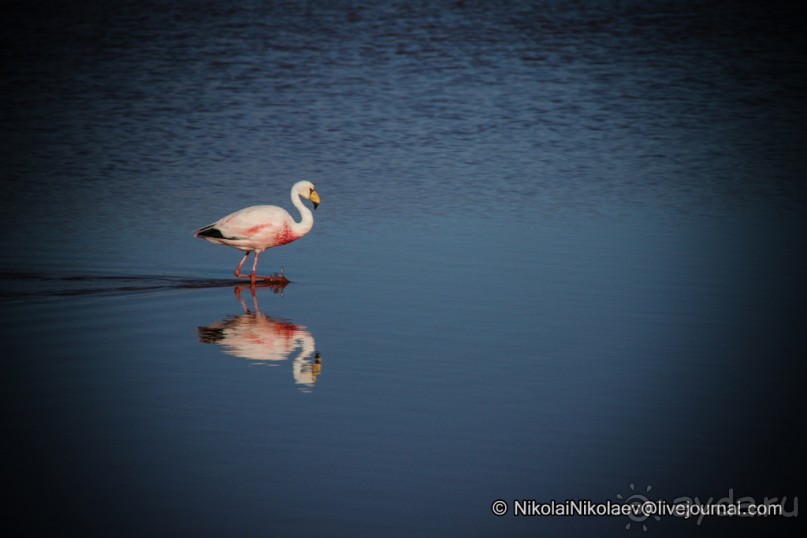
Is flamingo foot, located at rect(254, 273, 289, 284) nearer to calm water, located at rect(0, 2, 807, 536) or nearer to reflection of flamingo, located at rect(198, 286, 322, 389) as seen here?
calm water, located at rect(0, 2, 807, 536)

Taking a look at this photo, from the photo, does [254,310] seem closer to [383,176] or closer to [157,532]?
[157,532]

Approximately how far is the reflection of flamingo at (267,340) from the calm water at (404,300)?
0.14 feet

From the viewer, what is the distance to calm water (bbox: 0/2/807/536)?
22.7 ft

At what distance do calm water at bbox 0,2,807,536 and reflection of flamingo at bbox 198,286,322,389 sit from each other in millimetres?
43

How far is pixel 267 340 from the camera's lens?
984 centimetres

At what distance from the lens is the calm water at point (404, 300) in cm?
692

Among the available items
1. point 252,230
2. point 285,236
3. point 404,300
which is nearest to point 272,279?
point 252,230

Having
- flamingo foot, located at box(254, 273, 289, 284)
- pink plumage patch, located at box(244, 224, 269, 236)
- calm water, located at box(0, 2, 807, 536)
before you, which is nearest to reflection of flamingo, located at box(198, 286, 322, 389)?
calm water, located at box(0, 2, 807, 536)

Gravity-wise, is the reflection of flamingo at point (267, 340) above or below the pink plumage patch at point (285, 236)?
below

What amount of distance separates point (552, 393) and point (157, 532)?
311 cm

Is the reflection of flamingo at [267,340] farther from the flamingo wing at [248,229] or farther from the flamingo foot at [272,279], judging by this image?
the flamingo wing at [248,229]

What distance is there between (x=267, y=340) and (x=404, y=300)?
166 centimetres

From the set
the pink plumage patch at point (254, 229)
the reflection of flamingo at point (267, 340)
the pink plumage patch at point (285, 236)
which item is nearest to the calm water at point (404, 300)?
the reflection of flamingo at point (267, 340)

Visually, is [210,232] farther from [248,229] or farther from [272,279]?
[272,279]
